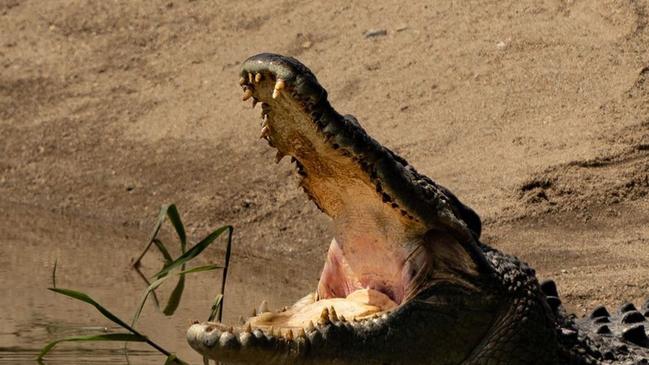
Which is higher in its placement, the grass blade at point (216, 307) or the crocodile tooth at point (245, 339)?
the grass blade at point (216, 307)

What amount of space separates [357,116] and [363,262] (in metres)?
6.44

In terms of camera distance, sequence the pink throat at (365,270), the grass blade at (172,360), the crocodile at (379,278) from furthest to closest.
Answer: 1. the grass blade at (172,360)
2. the pink throat at (365,270)
3. the crocodile at (379,278)

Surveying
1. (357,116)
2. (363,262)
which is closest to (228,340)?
(363,262)

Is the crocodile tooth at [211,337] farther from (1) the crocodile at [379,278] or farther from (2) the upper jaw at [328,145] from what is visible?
(2) the upper jaw at [328,145]

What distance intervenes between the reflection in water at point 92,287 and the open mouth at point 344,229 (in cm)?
191

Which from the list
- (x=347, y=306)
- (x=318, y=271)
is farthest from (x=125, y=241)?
(x=347, y=306)

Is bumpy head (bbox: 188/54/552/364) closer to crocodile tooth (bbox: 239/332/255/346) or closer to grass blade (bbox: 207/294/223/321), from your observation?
crocodile tooth (bbox: 239/332/255/346)

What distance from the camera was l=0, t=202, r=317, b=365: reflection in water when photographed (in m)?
7.34

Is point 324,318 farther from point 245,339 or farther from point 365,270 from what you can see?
point 365,270

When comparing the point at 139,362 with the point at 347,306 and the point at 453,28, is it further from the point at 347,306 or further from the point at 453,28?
the point at 453,28

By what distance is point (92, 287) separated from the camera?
8.98 meters

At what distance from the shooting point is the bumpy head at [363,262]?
4.47 metres

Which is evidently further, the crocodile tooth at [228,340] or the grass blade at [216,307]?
the grass blade at [216,307]

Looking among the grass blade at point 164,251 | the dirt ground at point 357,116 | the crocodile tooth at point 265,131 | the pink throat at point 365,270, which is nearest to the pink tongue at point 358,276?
the pink throat at point 365,270
